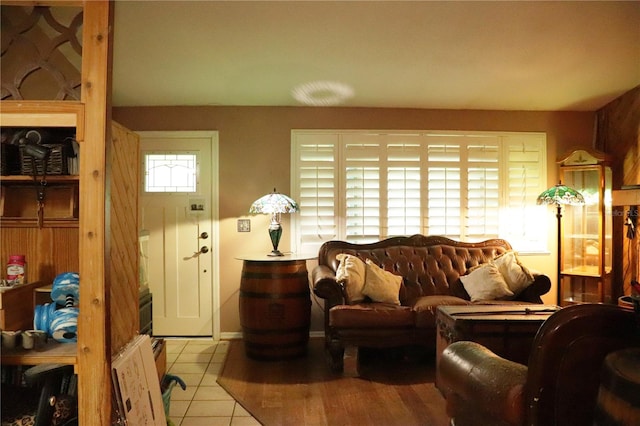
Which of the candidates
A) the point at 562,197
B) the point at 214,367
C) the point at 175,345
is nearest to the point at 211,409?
the point at 214,367

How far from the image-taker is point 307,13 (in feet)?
→ 9.70

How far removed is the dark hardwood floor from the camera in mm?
2611

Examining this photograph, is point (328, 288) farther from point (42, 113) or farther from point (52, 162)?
point (42, 113)

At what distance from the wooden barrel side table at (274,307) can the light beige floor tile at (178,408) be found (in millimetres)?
826

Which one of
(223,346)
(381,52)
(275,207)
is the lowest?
(223,346)

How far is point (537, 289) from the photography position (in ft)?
12.2

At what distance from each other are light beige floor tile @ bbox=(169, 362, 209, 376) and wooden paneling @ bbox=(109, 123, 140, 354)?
49.6 inches

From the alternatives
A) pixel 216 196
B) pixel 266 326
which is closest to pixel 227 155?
pixel 216 196

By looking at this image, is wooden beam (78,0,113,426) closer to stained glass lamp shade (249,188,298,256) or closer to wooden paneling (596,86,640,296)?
stained glass lamp shade (249,188,298,256)

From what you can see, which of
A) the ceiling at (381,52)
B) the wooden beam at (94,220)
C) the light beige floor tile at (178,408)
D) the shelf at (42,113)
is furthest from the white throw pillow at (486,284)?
the shelf at (42,113)

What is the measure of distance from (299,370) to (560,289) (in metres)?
2.79

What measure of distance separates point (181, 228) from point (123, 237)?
7.13 feet

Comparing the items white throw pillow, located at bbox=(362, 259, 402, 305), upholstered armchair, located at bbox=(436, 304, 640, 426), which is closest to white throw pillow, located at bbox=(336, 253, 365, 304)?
white throw pillow, located at bbox=(362, 259, 402, 305)

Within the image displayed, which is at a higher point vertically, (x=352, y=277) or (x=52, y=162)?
(x=52, y=162)
